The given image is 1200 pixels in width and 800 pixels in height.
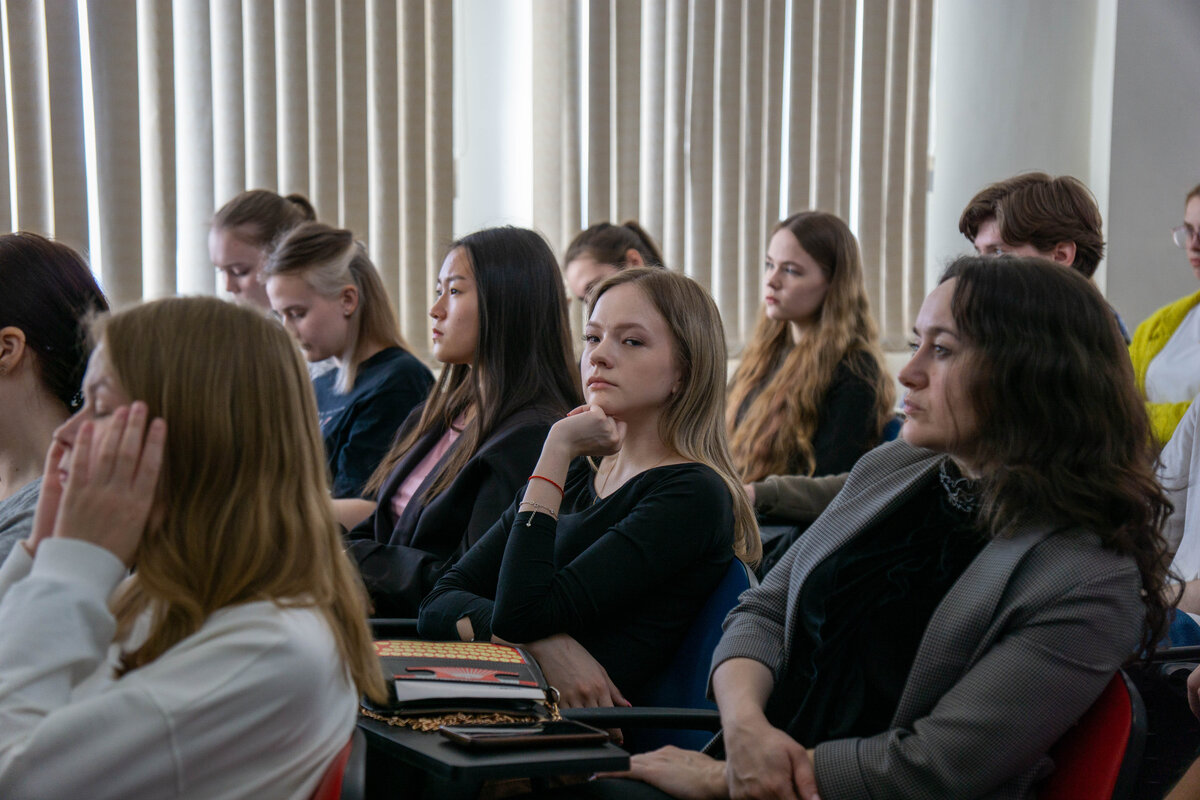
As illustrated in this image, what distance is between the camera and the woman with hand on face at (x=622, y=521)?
5.54ft

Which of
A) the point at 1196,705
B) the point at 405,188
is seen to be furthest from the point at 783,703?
the point at 405,188

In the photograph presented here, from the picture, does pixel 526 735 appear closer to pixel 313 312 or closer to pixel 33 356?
pixel 33 356

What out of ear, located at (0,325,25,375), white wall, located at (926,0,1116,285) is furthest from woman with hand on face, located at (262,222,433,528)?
white wall, located at (926,0,1116,285)

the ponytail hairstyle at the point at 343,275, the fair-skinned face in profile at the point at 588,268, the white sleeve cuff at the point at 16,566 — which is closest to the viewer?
the white sleeve cuff at the point at 16,566

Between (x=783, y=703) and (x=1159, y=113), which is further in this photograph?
(x=1159, y=113)

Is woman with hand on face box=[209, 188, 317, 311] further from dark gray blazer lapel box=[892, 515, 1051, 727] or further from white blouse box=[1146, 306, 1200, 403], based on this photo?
dark gray blazer lapel box=[892, 515, 1051, 727]

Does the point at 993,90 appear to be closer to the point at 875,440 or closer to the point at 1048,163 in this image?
the point at 1048,163

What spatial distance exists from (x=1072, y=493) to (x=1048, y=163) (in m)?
4.00

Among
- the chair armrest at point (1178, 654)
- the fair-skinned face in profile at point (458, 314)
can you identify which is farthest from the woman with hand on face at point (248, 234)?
the chair armrest at point (1178, 654)

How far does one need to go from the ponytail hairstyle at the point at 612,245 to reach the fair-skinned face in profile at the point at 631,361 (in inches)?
69.3

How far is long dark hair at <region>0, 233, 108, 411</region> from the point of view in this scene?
1.65 meters

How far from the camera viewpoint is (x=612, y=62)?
170 inches

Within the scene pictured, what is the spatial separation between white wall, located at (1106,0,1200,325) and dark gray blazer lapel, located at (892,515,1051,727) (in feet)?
12.7

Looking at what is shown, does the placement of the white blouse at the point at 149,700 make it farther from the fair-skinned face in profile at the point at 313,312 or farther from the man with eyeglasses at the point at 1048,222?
the man with eyeglasses at the point at 1048,222
